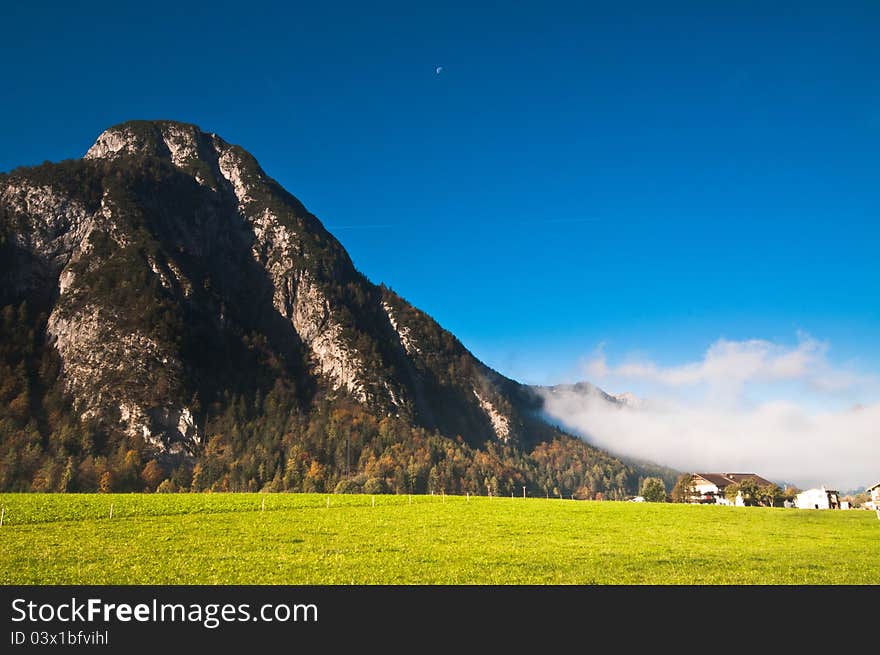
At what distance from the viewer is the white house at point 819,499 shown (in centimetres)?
13375

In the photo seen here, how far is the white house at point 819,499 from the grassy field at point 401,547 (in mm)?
89553

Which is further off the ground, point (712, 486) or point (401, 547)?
point (401, 547)

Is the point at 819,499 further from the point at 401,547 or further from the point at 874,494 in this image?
the point at 401,547

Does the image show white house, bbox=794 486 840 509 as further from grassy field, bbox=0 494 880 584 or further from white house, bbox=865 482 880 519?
grassy field, bbox=0 494 880 584

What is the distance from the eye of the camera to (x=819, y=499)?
446ft

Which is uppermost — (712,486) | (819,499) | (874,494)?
(874,494)

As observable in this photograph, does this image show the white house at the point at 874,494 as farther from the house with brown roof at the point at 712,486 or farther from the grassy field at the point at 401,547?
the grassy field at the point at 401,547

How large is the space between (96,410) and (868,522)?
211645 millimetres

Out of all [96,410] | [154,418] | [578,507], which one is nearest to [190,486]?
[154,418]

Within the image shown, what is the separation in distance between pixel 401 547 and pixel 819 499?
143 meters

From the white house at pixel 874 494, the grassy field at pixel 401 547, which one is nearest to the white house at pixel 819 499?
the white house at pixel 874 494

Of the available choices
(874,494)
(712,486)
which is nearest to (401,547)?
(874,494)
